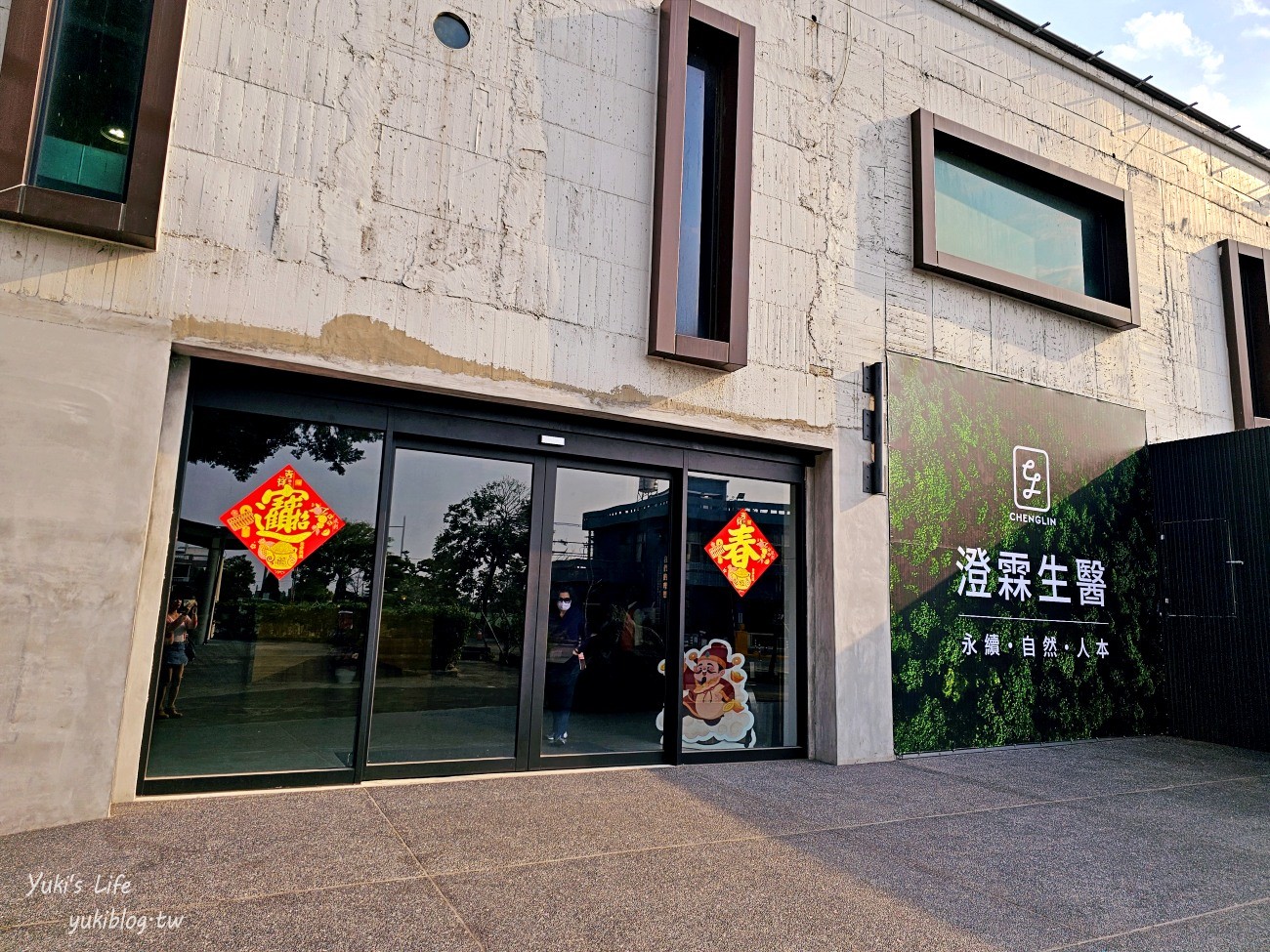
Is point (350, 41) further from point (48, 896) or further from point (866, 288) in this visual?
point (48, 896)

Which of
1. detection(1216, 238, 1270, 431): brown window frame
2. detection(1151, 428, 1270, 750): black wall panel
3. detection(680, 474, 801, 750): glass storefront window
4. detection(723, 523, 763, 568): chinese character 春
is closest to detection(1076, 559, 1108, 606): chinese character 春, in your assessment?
detection(1151, 428, 1270, 750): black wall panel

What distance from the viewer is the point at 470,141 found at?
20.6ft

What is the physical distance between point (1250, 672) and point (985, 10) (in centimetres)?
806

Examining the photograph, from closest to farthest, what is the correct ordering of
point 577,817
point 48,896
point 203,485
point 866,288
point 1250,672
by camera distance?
1. point 48,896
2. point 577,817
3. point 203,485
4. point 866,288
5. point 1250,672

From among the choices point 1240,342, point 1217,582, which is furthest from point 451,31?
point 1240,342

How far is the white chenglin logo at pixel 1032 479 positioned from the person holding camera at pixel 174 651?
26.2 ft

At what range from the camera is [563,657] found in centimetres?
652

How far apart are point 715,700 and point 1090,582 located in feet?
16.6

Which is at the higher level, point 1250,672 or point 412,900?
point 1250,672

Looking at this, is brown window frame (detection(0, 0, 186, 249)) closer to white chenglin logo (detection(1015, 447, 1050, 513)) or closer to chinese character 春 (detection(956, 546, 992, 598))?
chinese character 春 (detection(956, 546, 992, 598))

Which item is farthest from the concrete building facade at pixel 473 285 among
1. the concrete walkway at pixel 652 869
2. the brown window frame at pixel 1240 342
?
the brown window frame at pixel 1240 342

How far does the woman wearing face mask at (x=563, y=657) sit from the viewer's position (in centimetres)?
Answer: 646

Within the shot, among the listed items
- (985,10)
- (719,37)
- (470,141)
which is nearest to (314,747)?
(470,141)

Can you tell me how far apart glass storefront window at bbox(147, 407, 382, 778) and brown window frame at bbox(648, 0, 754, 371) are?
8.69 feet
